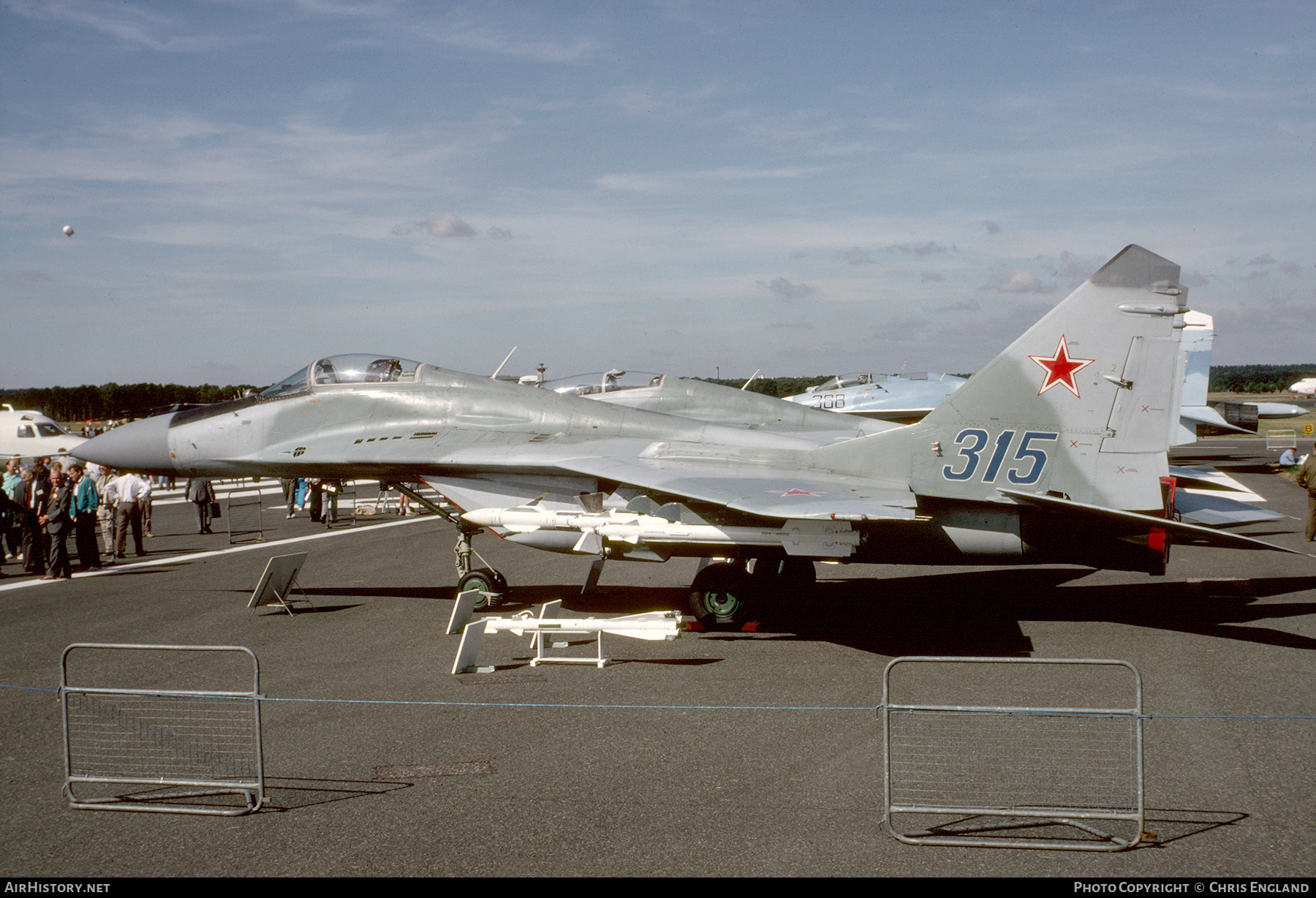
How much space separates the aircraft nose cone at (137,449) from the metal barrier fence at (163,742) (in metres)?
4.27

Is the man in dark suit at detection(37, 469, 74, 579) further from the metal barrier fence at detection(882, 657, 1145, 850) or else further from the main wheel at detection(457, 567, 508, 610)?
the metal barrier fence at detection(882, 657, 1145, 850)

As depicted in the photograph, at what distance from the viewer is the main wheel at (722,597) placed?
10.8 metres

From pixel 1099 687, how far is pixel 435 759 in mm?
5989

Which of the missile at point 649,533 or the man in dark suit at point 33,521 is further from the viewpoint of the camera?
the man in dark suit at point 33,521

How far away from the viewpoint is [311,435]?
1240 centimetres

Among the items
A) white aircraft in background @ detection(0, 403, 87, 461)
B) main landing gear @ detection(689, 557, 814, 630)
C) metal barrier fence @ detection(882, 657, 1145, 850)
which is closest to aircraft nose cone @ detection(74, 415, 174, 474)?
main landing gear @ detection(689, 557, 814, 630)

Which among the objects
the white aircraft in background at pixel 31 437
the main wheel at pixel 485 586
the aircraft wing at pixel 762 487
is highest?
the aircraft wing at pixel 762 487

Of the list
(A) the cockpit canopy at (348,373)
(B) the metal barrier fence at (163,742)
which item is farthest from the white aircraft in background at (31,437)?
(B) the metal barrier fence at (163,742)

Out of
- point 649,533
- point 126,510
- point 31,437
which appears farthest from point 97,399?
point 649,533

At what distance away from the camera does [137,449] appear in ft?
41.9

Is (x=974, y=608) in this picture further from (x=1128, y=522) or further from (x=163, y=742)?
(x=163, y=742)

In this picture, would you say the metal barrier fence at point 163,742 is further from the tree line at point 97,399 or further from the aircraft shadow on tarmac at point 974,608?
the tree line at point 97,399

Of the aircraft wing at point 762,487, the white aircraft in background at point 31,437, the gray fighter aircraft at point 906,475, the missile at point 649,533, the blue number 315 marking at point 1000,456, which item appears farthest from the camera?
the white aircraft in background at point 31,437

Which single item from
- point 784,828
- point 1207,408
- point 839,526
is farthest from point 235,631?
point 1207,408
